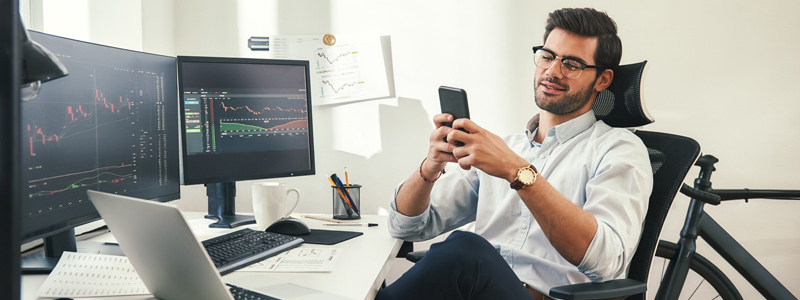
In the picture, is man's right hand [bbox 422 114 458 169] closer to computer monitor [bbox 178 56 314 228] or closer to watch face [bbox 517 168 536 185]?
watch face [bbox 517 168 536 185]

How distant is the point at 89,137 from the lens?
1.19 metres

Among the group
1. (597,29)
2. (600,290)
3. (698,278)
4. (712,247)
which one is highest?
(597,29)

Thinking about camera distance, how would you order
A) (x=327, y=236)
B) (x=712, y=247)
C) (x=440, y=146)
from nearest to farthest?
(x=440, y=146) < (x=327, y=236) < (x=712, y=247)

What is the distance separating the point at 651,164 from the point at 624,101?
0.53ft

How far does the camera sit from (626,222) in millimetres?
1281

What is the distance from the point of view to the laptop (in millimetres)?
791

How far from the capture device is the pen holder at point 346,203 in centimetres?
181

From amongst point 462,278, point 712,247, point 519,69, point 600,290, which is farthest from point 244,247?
point 712,247

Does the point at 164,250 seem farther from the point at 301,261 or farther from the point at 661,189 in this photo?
the point at 661,189

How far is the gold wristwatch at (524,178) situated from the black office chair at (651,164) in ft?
0.72

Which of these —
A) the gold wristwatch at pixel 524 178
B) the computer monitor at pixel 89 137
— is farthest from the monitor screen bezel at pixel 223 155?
the gold wristwatch at pixel 524 178

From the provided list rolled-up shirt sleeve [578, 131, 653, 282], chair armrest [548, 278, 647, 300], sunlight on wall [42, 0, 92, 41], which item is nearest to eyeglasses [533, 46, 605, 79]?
rolled-up shirt sleeve [578, 131, 653, 282]

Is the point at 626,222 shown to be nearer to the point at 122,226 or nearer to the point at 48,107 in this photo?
the point at 122,226

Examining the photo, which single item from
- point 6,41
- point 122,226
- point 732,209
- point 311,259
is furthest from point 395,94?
point 6,41
